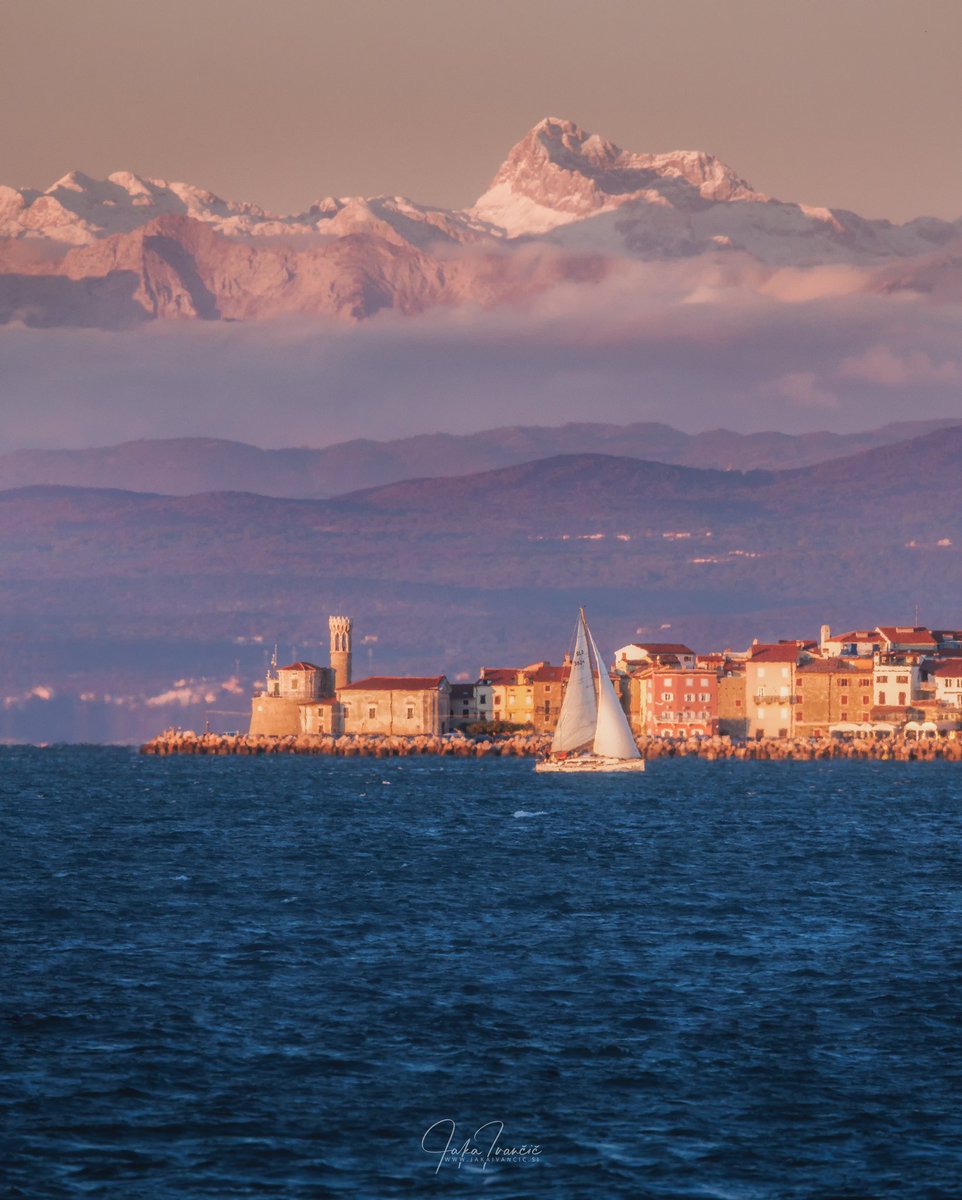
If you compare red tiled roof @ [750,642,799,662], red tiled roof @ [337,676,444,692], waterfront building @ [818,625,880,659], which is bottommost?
red tiled roof @ [337,676,444,692]

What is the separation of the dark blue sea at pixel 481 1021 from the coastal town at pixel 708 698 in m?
109

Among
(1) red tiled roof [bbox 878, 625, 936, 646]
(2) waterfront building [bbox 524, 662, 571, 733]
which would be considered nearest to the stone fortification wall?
(2) waterfront building [bbox 524, 662, 571, 733]

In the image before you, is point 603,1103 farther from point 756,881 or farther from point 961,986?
point 756,881

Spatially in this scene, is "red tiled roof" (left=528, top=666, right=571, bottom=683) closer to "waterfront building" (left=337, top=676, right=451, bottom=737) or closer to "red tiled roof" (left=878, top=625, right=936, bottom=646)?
"waterfront building" (left=337, top=676, right=451, bottom=737)

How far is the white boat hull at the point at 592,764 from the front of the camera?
422 ft

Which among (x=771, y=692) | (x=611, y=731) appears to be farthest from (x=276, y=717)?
(x=611, y=731)

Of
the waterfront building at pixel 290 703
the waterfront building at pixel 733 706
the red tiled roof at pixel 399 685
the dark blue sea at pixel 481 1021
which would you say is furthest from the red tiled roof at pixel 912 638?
the dark blue sea at pixel 481 1021

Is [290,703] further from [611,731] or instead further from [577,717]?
[611,731]

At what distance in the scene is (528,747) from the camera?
555 feet

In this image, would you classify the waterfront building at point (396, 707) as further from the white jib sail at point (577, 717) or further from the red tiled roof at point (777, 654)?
the white jib sail at point (577, 717)

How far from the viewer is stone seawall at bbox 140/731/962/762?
6230 inches

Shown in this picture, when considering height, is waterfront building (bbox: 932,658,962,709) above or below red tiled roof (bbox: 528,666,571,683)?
below

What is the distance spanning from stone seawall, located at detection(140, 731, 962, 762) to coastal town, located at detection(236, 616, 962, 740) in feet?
10.8

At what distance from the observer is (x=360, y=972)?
132ft
